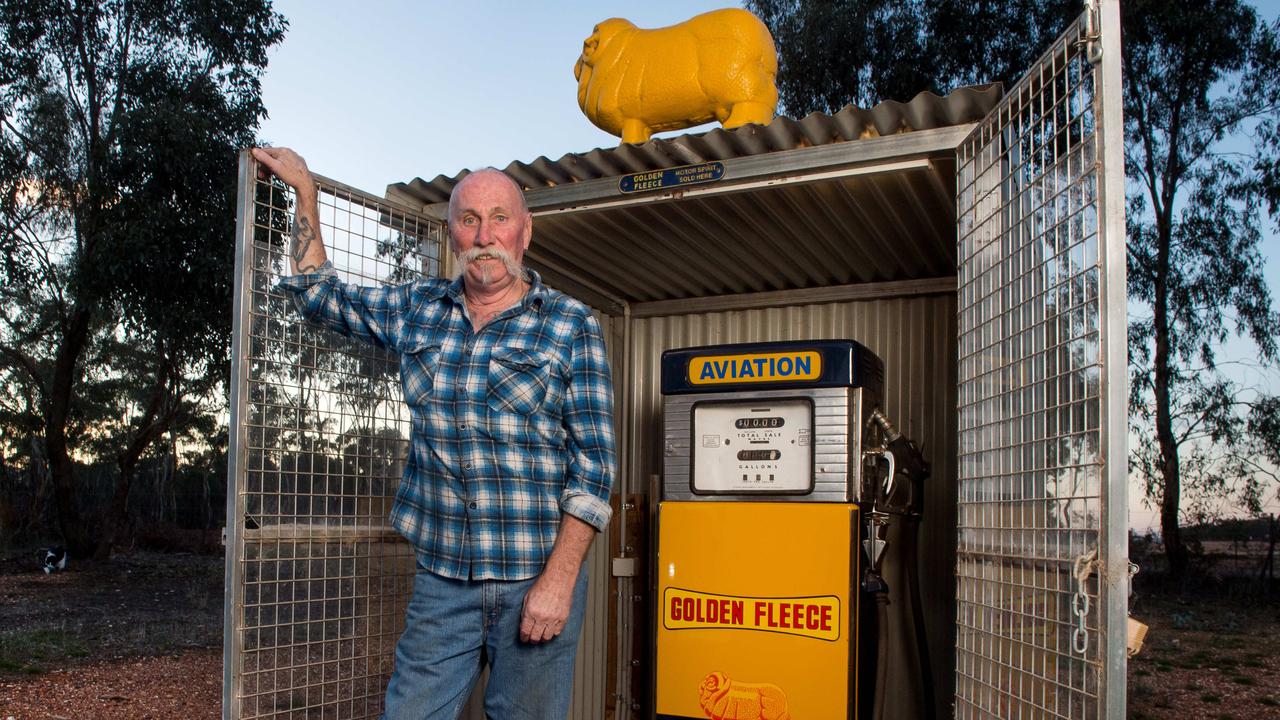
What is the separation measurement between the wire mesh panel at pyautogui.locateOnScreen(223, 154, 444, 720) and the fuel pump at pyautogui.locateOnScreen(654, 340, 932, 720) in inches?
44.5

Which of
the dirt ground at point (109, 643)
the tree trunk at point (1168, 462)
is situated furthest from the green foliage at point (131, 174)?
the tree trunk at point (1168, 462)

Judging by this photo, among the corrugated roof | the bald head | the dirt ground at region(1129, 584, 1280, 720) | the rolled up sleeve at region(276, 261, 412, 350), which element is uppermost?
the corrugated roof

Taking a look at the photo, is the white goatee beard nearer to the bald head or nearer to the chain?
the bald head

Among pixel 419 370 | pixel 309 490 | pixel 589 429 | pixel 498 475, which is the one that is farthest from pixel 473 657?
pixel 309 490

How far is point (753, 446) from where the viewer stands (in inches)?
159

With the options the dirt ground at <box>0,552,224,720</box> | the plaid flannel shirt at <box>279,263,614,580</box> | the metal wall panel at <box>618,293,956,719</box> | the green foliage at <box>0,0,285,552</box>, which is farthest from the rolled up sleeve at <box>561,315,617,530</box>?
the green foliage at <box>0,0,285,552</box>

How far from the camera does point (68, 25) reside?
1247 centimetres

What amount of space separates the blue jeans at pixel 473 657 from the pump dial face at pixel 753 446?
1624mm

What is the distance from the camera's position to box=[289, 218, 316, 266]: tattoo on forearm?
9.73 feet

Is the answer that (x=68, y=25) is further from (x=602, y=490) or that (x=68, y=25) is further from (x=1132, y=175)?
(x=1132, y=175)

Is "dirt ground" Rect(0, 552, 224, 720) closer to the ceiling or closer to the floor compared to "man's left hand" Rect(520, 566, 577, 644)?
closer to the floor

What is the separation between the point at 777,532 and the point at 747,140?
146cm

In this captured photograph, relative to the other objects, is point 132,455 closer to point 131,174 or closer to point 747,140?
point 131,174

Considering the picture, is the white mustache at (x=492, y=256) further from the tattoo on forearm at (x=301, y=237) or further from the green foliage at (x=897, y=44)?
the green foliage at (x=897, y=44)
